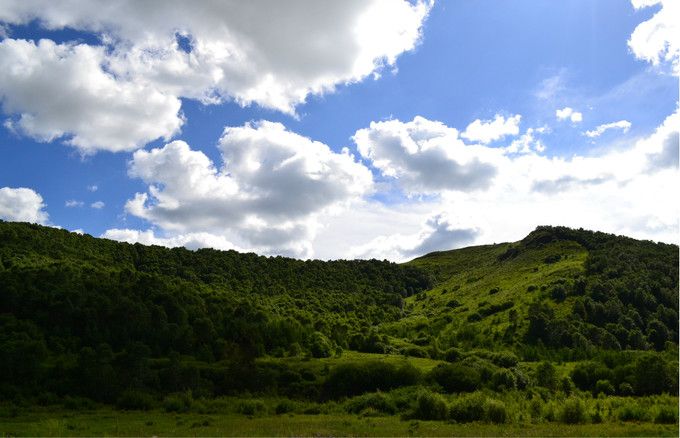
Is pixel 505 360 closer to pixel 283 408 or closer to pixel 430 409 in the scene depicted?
pixel 430 409

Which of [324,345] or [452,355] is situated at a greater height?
[324,345]

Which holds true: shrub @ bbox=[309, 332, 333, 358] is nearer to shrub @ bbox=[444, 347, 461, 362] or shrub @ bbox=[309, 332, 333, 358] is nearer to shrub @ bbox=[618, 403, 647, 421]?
shrub @ bbox=[444, 347, 461, 362]

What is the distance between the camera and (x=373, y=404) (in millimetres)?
66875

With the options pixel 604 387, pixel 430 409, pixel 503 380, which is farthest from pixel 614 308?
pixel 430 409

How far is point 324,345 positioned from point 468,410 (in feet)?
246

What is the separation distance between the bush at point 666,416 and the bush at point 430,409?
19010 mm

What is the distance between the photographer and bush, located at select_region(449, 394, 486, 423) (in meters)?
52.2

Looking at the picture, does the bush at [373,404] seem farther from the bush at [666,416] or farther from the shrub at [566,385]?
the shrub at [566,385]

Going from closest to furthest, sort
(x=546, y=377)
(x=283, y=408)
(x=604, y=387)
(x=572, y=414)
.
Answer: (x=572, y=414)
(x=283, y=408)
(x=604, y=387)
(x=546, y=377)

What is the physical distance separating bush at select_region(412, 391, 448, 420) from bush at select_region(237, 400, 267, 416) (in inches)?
692

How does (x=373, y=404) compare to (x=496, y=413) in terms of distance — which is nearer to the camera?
(x=496, y=413)

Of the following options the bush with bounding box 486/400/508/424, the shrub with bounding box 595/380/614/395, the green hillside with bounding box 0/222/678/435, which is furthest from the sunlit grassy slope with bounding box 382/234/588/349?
the bush with bounding box 486/400/508/424

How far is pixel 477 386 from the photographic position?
84.9 metres

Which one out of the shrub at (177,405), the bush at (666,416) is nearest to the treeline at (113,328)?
the shrub at (177,405)
